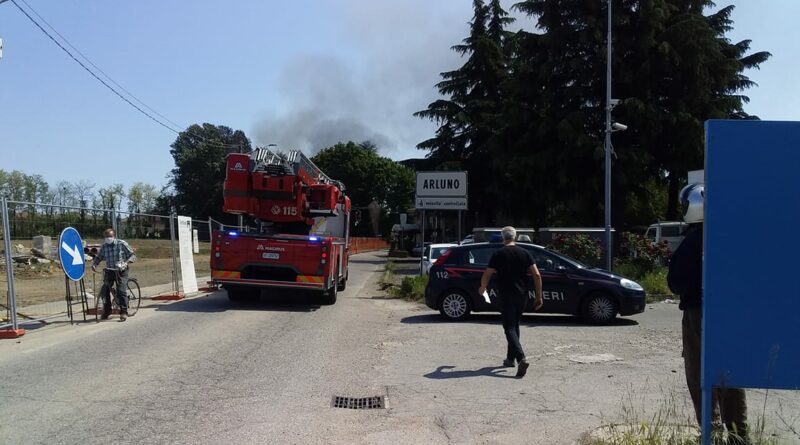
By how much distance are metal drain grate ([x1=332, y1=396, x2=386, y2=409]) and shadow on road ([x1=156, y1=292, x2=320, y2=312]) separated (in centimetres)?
787

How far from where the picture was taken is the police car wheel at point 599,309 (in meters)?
12.0

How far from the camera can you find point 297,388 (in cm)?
694

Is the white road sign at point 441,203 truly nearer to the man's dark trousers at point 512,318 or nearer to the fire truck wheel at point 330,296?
the fire truck wheel at point 330,296

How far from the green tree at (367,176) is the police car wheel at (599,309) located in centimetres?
7048

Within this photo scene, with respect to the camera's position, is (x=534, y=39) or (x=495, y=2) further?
(x=495, y=2)

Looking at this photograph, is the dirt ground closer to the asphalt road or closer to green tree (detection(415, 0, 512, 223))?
the asphalt road

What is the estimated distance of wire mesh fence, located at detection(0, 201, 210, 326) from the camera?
450 inches

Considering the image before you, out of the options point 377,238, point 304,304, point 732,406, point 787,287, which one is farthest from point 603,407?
point 377,238

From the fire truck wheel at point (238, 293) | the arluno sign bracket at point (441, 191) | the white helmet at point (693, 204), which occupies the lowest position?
the fire truck wheel at point (238, 293)

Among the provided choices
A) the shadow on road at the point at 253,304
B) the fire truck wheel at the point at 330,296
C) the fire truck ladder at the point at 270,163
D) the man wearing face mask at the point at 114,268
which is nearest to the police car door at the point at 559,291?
the shadow on road at the point at 253,304

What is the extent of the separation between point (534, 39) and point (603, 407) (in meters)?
28.3

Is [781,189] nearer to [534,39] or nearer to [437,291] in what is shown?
[437,291]

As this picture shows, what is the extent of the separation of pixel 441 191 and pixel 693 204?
14.5m

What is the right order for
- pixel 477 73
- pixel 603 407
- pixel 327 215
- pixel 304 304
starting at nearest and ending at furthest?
pixel 603 407, pixel 304 304, pixel 327 215, pixel 477 73
